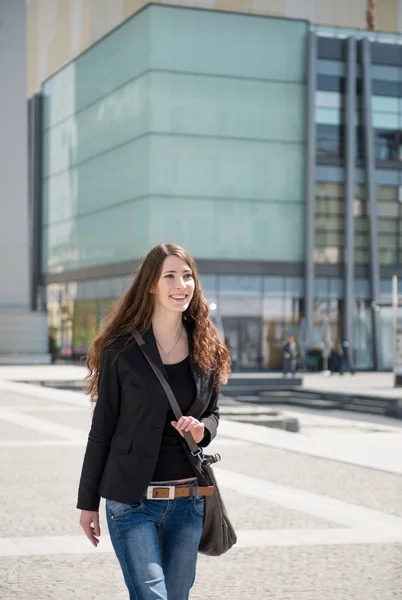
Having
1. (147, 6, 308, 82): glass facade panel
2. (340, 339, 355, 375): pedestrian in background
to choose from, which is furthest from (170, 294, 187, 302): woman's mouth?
(147, 6, 308, 82): glass facade panel

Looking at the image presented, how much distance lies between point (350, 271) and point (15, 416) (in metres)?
33.6

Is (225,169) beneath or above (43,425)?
above

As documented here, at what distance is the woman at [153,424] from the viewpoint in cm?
423

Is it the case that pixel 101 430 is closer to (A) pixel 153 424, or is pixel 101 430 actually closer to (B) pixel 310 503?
(A) pixel 153 424

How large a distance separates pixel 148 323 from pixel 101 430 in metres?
0.43

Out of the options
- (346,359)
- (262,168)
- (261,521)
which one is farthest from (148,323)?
(262,168)

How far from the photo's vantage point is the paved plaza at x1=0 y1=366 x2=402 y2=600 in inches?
282

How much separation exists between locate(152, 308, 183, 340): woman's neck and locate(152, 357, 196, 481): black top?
15cm

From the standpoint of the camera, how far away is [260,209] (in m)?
52.8

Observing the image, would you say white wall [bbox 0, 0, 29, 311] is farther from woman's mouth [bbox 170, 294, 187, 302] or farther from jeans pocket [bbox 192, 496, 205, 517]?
jeans pocket [bbox 192, 496, 205, 517]

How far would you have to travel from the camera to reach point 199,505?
4.32 meters

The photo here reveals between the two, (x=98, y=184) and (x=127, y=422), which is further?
(x=98, y=184)

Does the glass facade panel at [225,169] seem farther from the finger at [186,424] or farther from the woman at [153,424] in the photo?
the finger at [186,424]

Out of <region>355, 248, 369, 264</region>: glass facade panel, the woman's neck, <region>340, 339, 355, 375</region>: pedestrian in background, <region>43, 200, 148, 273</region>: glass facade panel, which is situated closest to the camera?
the woman's neck
